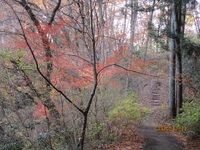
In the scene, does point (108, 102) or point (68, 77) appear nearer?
point (68, 77)

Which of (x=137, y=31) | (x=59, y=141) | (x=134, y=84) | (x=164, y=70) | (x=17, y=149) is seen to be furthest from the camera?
(x=137, y=31)

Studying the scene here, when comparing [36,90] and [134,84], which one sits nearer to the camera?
[36,90]

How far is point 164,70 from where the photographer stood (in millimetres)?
17938

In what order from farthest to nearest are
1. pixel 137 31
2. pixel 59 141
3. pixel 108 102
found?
pixel 137 31, pixel 108 102, pixel 59 141

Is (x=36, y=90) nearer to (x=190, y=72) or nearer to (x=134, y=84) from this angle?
(x=190, y=72)

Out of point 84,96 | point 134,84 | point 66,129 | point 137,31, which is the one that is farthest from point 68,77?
point 137,31

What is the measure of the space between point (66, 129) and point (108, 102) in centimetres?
240

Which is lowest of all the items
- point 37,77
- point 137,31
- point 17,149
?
point 17,149

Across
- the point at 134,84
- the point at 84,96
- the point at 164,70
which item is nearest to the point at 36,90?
the point at 84,96

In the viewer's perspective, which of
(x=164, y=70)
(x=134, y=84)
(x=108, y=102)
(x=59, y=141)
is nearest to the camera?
(x=59, y=141)

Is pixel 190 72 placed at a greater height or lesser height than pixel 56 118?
greater

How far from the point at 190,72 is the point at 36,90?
24.2 feet

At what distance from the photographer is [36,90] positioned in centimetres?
623

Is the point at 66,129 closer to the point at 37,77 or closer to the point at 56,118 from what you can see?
the point at 56,118
